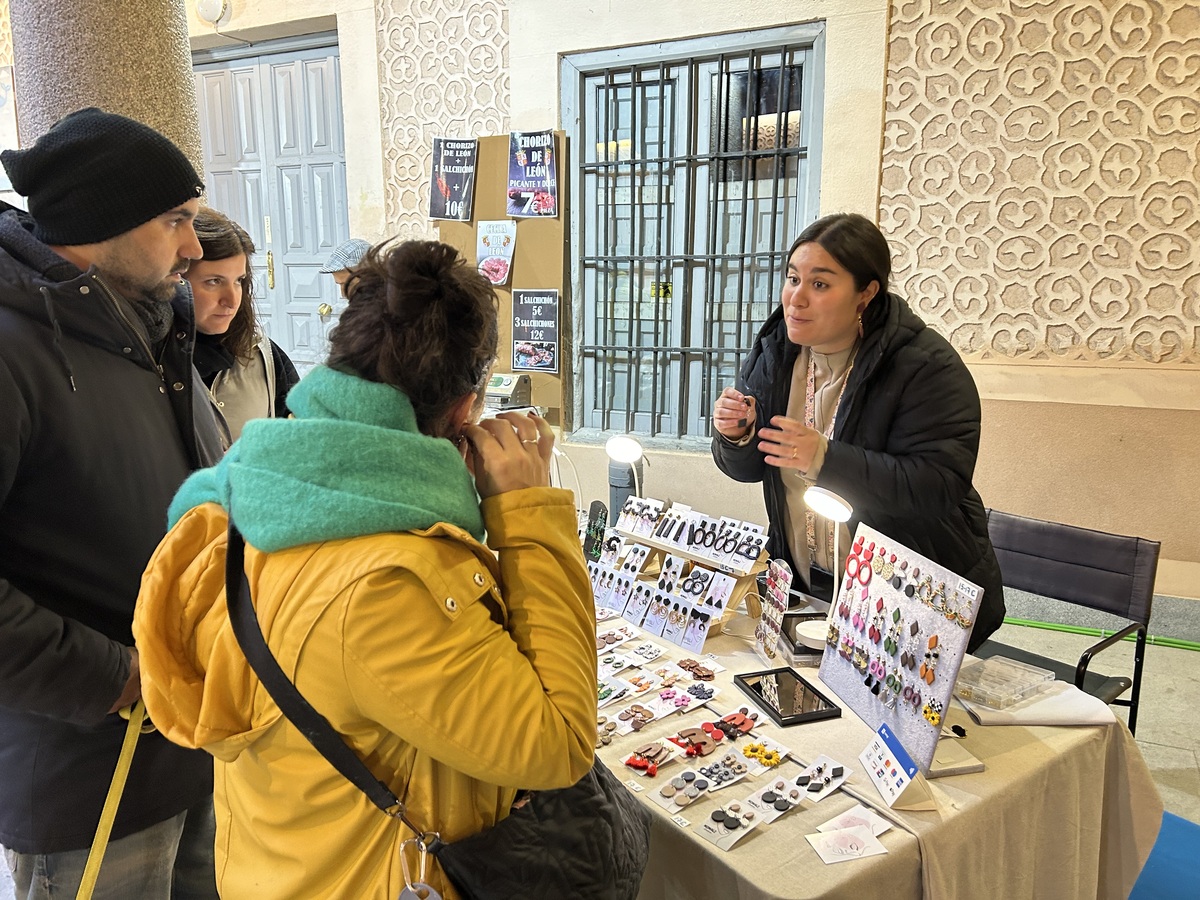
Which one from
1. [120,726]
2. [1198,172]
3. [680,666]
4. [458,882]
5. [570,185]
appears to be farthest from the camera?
[570,185]

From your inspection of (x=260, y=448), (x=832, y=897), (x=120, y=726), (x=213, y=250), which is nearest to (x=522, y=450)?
(x=260, y=448)

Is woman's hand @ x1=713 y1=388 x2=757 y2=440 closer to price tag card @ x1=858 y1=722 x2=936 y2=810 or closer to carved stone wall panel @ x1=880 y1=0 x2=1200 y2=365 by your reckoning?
price tag card @ x1=858 y1=722 x2=936 y2=810

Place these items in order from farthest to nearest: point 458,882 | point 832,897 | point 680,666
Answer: point 680,666
point 832,897
point 458,882

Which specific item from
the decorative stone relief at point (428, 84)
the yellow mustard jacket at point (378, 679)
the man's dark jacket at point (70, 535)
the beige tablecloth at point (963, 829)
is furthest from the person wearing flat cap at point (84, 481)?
the decorative stone relief at point (428, 84)

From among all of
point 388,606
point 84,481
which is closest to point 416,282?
point 388,606

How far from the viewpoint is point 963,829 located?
132 centimetres

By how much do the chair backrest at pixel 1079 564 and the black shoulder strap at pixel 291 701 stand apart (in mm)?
2307

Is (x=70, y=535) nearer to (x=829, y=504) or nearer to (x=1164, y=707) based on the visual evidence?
(x=829, y=504)

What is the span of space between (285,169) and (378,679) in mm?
5224

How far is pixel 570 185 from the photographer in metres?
4.46

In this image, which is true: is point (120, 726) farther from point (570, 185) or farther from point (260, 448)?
point (570, 185)

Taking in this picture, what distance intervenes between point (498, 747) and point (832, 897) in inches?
25.2

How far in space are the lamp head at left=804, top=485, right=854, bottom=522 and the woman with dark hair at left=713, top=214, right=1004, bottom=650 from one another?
0.14m

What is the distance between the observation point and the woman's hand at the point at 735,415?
6.58 feet
